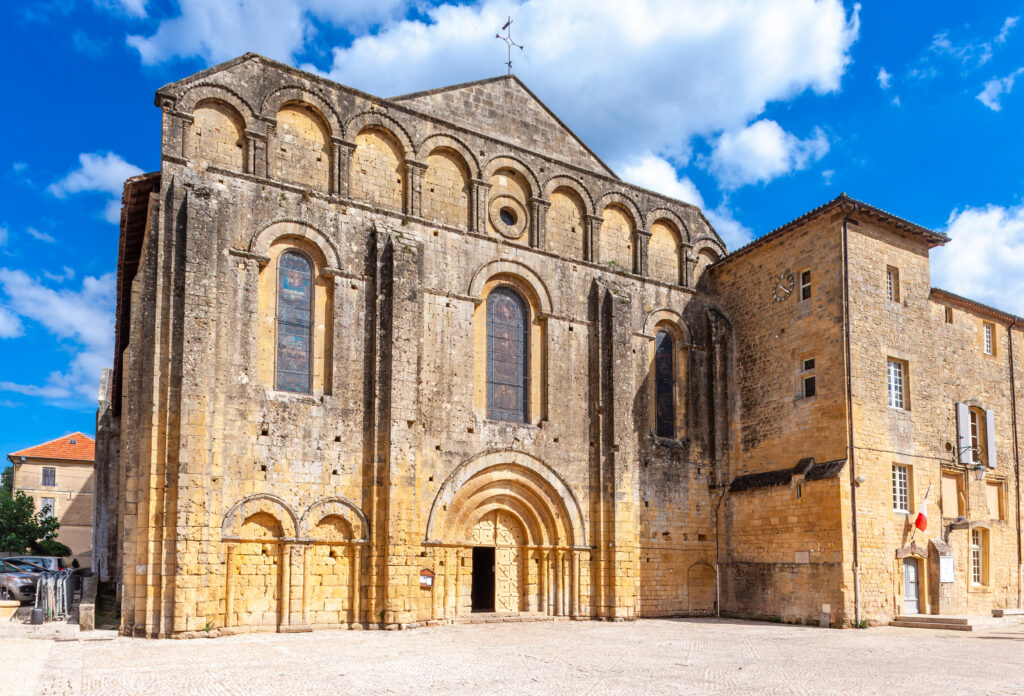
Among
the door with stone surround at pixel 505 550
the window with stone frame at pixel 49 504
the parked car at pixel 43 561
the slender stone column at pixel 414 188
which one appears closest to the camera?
the slender stone column at pixel 414 188

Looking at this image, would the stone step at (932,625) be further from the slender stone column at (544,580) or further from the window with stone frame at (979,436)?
the slender stone column at (544,580)

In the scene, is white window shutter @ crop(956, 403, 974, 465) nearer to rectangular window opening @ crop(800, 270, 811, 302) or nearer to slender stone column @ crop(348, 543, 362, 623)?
rectangular window opening @ crop(800, 270, 811, 302)

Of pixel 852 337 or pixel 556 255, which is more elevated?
pixel 556 255

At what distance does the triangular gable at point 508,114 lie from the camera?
22438mm

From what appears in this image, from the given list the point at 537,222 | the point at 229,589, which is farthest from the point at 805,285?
the point at 229,589

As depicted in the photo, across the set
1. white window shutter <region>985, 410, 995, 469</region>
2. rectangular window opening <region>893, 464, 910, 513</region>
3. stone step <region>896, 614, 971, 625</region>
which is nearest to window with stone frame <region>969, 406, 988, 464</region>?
white window shutter <region>985, 410, 995, 469</region>

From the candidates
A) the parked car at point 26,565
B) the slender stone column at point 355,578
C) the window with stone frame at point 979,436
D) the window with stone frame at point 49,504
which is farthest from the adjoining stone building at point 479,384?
the window with stone frame at point 49,504

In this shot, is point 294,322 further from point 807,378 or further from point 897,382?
point 897,382

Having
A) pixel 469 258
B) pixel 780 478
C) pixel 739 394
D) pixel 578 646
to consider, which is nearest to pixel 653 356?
pixel 739 394

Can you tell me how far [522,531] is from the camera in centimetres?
2200

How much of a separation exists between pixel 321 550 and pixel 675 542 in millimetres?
9839

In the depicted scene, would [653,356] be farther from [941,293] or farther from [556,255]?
[941,293]

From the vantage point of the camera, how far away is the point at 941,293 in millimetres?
24500

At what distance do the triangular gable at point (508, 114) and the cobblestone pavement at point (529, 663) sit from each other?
40.6ft
